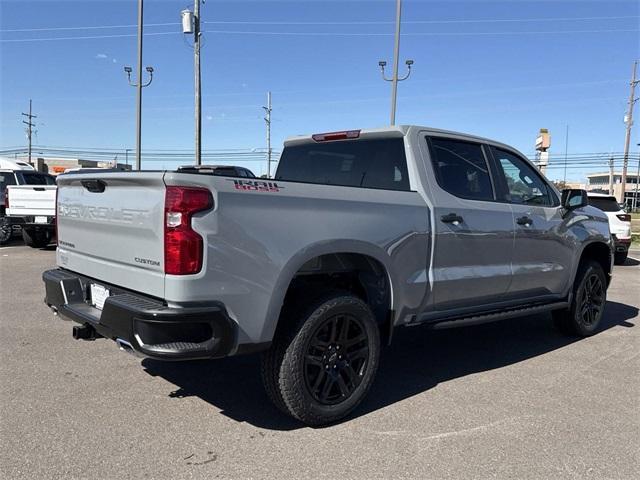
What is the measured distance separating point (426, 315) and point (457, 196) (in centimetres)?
101

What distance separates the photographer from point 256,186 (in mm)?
3137

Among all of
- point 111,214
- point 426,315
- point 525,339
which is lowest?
point 525,339

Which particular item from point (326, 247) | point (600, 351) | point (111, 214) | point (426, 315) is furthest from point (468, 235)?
point (111, 214)

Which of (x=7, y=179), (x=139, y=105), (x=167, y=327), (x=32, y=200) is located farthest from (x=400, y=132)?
(x=139, y=105)

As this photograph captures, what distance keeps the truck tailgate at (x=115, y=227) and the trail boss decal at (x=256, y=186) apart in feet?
1.34

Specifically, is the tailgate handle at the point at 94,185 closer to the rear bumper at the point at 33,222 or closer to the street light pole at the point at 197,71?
the rear bumper at the point at 33,222

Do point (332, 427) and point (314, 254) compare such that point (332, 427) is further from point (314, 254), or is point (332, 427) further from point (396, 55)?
point (396, 55)


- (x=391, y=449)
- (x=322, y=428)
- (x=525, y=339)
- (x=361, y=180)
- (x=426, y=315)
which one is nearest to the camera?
(x=391, y=449)

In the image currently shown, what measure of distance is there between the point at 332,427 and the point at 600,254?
4.31 m

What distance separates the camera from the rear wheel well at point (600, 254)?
20.3 feet

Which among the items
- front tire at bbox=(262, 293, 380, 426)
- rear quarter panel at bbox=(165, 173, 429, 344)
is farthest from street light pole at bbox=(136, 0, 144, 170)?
front tire at bbox=(262, 293, 380, 426)

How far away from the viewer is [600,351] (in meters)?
5.58

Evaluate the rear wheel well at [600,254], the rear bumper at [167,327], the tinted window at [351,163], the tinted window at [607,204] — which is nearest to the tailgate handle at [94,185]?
the rear bumper at [167,327]

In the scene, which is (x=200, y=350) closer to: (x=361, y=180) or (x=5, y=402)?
(x=5, y=402)
